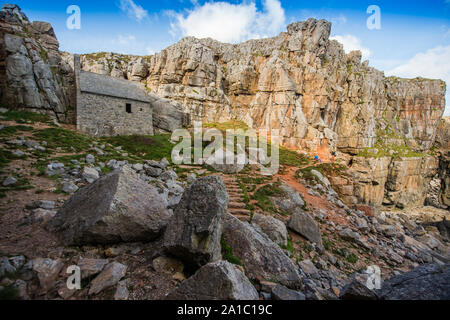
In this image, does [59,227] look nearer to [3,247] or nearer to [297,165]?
[3,247]

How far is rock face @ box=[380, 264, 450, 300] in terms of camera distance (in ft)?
12.5

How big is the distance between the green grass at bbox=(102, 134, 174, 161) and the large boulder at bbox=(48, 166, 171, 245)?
41.4ft

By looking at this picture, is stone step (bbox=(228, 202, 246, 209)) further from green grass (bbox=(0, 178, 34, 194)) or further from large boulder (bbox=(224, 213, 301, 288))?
green grass (bbox=(0, 178, 34, 194))

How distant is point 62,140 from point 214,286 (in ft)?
61.7

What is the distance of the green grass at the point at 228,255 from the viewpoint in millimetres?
5295

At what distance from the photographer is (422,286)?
4109 millimetres

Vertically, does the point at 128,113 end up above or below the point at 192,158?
above

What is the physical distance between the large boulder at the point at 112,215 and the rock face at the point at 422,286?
20.9ft

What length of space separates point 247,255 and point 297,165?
76.4 ft

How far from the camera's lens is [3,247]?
15.0 ft

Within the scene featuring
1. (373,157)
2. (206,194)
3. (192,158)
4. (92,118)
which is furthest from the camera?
(373,157)

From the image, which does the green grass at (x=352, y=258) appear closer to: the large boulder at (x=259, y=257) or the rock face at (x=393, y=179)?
the large boulder at (x=259, y=257)

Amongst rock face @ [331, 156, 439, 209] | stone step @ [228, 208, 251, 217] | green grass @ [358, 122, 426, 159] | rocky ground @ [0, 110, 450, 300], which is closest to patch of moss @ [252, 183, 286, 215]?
stone step @ [228, 208, 251, 217]
